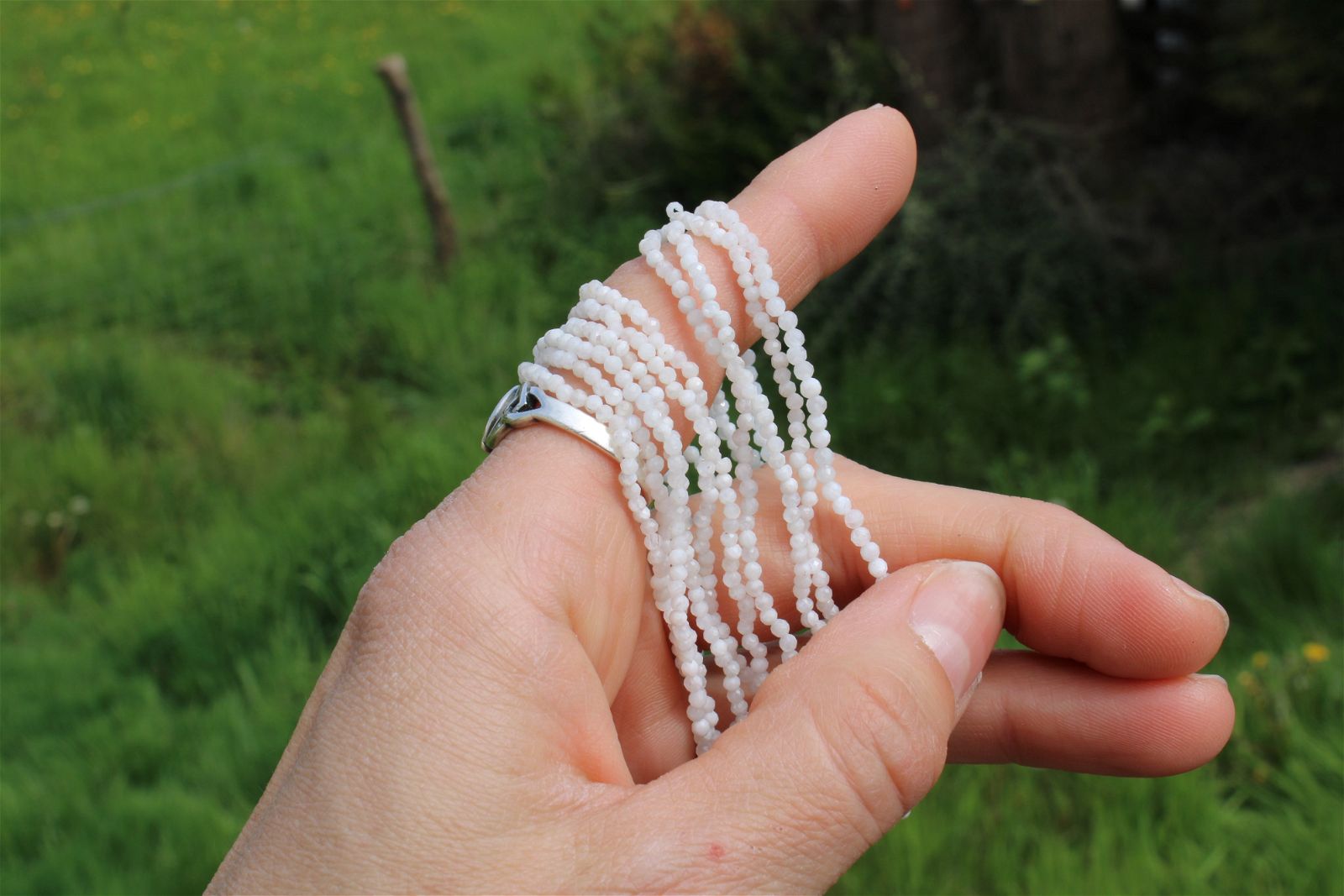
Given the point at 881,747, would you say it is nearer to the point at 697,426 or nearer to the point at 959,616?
the point at 959,616

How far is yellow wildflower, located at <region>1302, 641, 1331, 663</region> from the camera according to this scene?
7.63ft

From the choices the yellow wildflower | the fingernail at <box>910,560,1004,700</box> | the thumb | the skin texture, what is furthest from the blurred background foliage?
the thumb

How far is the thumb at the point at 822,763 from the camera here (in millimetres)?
1218

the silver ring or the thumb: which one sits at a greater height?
the silver ring

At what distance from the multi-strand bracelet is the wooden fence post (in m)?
3.32

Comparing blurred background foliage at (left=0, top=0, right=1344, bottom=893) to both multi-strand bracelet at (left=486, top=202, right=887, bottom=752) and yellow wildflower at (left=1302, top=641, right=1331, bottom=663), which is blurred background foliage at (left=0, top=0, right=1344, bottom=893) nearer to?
yellow wildflower at (left=1302, top=641, right=1331, bottom=663)

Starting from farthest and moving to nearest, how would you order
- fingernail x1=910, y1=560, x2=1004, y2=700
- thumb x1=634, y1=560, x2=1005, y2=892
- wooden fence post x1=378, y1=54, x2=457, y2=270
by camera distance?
wooden fence post x1=378, y1=54, x2=457, y2=270, fingernail x1=910, y1=560, x2=1004, y2=700, thumb x1=634, y1=560, x2=1005, y2=892

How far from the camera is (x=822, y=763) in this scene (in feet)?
4.15

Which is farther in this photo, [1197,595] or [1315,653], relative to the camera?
[1315,653]

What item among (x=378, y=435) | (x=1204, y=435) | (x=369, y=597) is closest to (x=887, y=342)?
(x=1204, y=435)

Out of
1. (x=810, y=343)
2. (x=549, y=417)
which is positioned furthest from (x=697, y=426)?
(x=810, y=343)

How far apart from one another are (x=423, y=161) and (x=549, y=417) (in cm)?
360

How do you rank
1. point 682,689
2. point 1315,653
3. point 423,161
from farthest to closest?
point 423,161 → point 1315,653 → point 682,689

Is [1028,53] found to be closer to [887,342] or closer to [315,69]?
[887,342]
